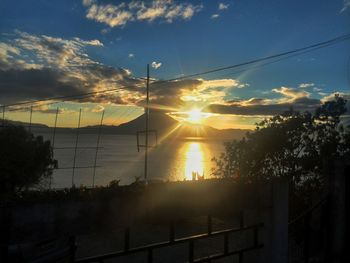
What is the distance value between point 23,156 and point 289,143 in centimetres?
2744

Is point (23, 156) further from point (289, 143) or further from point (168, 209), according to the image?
point (168, 209)

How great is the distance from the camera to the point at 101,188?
5496mm

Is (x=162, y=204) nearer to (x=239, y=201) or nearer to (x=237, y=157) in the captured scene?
(x=239, y=201)

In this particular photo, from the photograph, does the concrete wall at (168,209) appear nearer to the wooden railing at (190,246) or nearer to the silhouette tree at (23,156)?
the wooden railing at (190,246)

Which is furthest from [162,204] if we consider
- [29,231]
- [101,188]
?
[29,231]

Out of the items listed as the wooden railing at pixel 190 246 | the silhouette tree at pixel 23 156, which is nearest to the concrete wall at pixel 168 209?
the wooden railing at pixel 190 246

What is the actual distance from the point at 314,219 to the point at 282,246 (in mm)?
2229

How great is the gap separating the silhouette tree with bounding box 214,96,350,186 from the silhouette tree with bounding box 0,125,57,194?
2120cm

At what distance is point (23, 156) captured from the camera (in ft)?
129

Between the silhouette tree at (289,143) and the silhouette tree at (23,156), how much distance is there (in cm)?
2120

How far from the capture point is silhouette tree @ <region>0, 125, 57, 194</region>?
36062 millimetres

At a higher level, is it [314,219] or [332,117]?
[332,117]

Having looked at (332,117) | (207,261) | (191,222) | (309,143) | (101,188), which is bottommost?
(191,222)

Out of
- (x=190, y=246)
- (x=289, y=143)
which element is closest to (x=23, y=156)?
(x=289, y=143)
